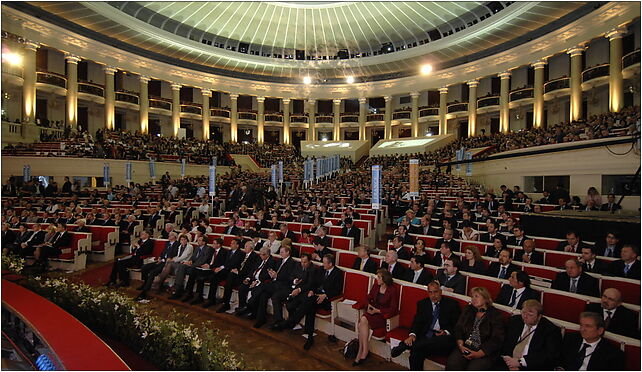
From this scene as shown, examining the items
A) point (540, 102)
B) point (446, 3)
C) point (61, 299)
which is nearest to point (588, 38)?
point (540, 102)

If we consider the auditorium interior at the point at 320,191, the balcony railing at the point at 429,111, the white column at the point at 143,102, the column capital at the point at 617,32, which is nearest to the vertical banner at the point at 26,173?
the auditorium interior at the point at 320,191

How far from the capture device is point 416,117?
1267 inches

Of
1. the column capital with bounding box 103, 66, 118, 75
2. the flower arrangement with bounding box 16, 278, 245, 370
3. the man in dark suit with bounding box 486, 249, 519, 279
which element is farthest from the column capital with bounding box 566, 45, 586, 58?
the column capital with bounding box 103, 66, 118, 75

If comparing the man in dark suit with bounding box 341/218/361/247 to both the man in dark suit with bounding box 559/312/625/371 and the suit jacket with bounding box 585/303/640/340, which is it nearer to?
the suit jacket with bounding box 585/303/640/340

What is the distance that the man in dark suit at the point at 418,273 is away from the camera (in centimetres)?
491

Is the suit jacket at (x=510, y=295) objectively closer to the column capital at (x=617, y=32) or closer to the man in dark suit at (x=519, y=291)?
the man in dark suit at (x=519, y=291)

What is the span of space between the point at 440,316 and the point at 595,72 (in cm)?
2212

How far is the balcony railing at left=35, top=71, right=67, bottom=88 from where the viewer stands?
21597mm

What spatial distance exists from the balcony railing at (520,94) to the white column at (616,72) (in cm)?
670

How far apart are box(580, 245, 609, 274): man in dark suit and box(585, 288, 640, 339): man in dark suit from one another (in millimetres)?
1500

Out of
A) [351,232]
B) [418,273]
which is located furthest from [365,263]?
[351,232]

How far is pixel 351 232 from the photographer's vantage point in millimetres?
7812

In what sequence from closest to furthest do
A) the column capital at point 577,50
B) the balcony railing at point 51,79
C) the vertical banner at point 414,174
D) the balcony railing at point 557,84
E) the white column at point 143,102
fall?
the vertical banner at point 414,174
the column capital at point 577,50
the balcony railing at point 51,79
the balcony railing at point 557,84
the white column at point 143,102

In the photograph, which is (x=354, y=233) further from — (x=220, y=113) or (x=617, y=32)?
(x=220, y=113)
